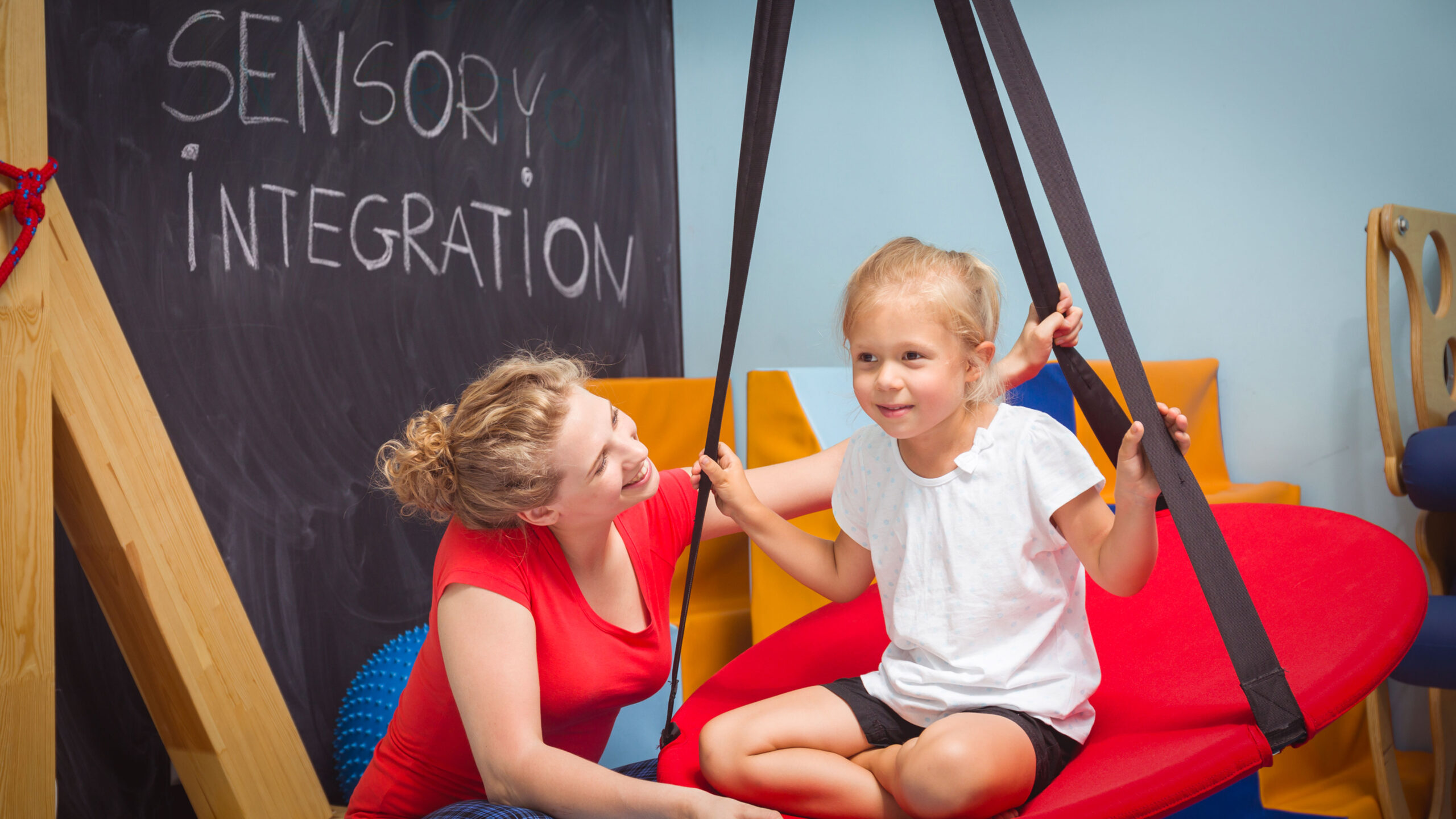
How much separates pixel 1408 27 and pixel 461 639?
6.41 feet

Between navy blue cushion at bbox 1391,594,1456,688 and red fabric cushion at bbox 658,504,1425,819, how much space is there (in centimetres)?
44

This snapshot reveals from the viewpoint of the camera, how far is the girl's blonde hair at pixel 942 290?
962 mm

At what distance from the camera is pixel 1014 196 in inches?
35.5

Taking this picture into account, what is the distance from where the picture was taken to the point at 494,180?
6.86 ft

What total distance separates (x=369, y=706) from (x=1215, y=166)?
6.21 feet

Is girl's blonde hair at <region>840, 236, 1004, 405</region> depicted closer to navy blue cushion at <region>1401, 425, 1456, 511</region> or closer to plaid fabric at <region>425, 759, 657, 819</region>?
plaid fabric at <region>425, 759, 657, 819</region>

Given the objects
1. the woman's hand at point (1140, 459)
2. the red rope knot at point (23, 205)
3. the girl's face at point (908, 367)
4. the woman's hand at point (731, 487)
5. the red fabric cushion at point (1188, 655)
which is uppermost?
the red rope knot at point (23, 205)

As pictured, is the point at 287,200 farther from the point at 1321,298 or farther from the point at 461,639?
the point at 1321,298

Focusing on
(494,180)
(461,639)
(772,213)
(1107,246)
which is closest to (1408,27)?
(1107,246)

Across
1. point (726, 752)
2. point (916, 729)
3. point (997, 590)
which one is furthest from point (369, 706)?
point (997, 590)

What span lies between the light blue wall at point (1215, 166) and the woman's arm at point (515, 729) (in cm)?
142

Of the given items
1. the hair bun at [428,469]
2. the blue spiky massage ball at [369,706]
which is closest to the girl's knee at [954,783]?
the hair bun at [428,469]

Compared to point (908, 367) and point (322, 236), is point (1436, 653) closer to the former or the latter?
point (908, 367)

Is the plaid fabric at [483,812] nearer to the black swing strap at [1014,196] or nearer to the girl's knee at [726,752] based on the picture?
the girl's knee at [726,752]
